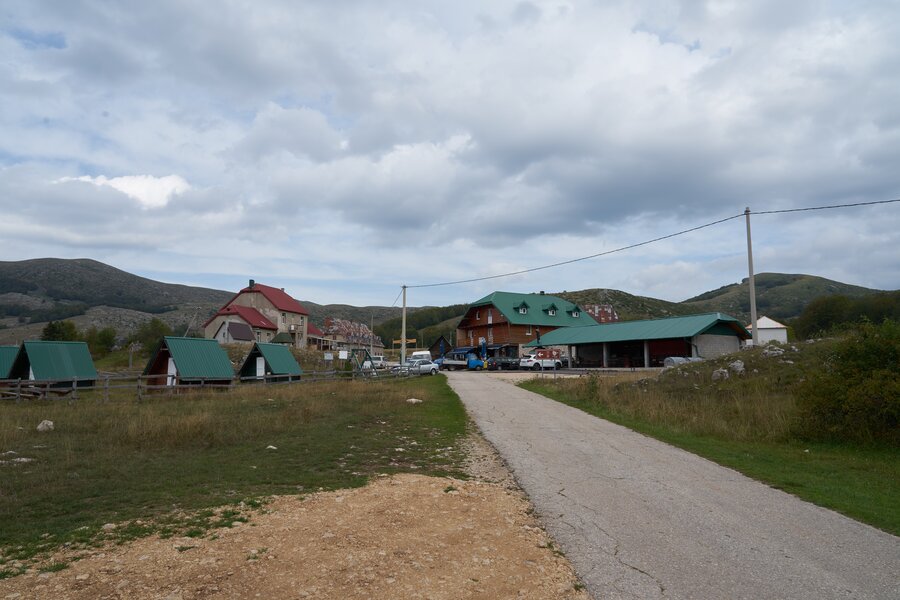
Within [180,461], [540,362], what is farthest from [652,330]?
[180,461]

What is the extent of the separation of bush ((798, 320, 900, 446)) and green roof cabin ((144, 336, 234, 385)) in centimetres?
2734

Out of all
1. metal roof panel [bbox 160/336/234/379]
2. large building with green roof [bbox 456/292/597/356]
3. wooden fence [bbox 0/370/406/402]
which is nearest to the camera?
wooden fence [bbox 0/370/406/402]

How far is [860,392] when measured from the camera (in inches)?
531

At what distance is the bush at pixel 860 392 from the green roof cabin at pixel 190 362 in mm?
27339

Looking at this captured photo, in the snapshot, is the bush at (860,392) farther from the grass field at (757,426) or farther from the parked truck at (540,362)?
the parked truck at (540,362)

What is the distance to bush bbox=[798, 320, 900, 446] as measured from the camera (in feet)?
43.5

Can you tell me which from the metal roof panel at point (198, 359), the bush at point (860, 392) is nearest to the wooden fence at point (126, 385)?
the metal roof panel at point (198, 359)

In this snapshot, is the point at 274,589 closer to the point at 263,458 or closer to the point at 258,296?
the point at 263,458

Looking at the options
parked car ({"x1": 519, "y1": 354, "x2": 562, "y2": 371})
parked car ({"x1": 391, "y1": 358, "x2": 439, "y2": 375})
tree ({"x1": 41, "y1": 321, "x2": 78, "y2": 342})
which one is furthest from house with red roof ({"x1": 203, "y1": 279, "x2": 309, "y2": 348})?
parked car ({"x1": 519, "y1": 354, "x2": 562, "y2": 371})

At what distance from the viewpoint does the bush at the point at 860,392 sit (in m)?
13.3

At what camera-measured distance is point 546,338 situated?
66.2 m

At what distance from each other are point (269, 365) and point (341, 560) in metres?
32.1

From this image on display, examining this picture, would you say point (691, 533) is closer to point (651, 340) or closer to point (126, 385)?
point (126, 385)

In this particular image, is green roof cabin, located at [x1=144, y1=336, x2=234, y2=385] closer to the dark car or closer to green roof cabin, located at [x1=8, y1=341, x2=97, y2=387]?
green roof cabin, located at [x1=8, y1=341, x2=97, y2=387]
